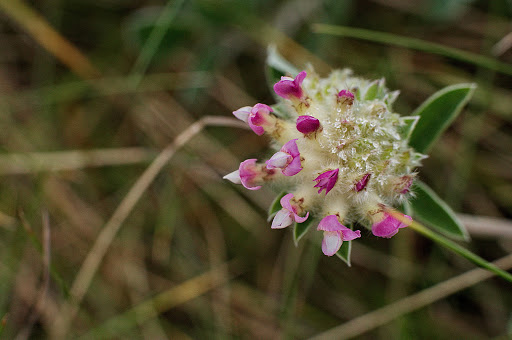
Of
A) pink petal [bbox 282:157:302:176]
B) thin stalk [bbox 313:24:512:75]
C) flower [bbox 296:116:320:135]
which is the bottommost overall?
pink petal [bbox 282:157:302:176]

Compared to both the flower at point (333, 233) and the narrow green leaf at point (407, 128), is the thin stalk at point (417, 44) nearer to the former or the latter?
the narrow green leaf at point (407, 128)

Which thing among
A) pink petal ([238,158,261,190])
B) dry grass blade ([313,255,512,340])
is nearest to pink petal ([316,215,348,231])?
pink petal ([238,158,261,190])

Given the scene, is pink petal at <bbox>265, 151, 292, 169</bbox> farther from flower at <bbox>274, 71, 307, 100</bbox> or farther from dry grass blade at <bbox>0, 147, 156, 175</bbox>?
dry grass blade at <bbox>0, 147, 156, 175</bbox>

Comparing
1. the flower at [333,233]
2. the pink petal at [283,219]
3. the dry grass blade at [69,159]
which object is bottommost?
the dry grass blade at [69,159]

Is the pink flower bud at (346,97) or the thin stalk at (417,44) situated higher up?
the thin stalk at (417,44)

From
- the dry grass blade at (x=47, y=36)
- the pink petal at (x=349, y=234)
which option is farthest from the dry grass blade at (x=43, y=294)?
the pink petal at (x=349, y=234)

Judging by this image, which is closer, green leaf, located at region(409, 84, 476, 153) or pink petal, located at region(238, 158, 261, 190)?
pink petal, located at region(238, 158, 261, 190)
